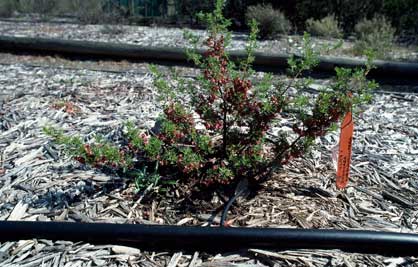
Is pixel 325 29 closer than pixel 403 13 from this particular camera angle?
Yes

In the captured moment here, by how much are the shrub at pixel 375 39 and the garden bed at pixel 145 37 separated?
142mm

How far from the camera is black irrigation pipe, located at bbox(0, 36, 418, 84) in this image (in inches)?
218

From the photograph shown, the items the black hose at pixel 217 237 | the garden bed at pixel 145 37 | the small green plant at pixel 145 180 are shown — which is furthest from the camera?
the garden bed at pixel 145 37

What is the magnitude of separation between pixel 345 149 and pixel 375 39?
18.4 feet

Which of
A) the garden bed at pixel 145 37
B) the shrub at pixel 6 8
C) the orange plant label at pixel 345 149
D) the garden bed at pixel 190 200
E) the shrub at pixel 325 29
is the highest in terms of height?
the shrub at pixel 6 8

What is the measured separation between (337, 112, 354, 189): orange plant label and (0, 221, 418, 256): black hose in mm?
507

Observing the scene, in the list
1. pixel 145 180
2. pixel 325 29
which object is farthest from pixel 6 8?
pixel 145 180

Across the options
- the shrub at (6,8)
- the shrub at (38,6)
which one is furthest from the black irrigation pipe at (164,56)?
the shrub at (38,6)

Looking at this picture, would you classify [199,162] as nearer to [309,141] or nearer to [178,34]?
[309,141]

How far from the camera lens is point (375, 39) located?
7.34 meters

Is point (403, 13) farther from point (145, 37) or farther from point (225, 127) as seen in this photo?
point (225, 127)

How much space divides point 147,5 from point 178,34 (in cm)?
447

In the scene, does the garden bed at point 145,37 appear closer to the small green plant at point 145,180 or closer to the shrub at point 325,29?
the shrub at point 325,29

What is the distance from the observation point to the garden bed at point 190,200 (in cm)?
204
